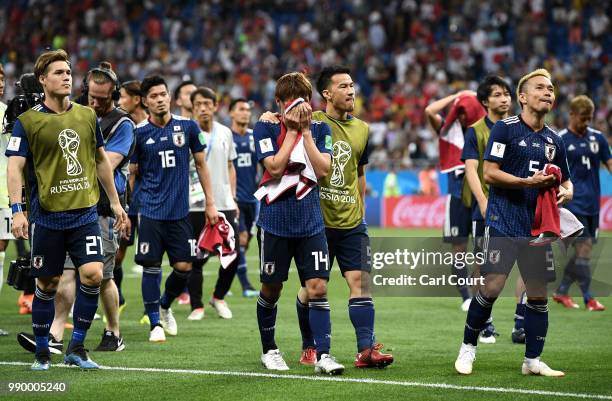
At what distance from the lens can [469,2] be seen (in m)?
33.2

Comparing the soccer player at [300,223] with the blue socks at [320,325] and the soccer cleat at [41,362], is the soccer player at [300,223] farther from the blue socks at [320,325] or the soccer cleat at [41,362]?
the soccer cleat at [41,362]

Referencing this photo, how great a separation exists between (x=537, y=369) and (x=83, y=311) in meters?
3.53

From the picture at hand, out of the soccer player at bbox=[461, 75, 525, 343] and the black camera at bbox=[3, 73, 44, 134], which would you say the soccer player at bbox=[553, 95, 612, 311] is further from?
the black camera at bbox=[3, 73, 44, 134]

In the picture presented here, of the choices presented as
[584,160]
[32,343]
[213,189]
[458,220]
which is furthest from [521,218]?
[584,160]

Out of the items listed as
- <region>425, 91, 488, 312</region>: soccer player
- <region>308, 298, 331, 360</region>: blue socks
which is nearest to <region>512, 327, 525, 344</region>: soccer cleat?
<region>425, 91, 488, 312</region>: soccer player

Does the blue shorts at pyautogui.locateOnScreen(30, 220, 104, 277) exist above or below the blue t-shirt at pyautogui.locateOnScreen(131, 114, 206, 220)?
below

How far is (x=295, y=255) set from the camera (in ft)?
27.1

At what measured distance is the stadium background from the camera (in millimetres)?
11820

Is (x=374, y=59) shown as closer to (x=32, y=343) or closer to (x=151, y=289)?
(x=151, y=289)

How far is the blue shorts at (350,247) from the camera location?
8492 millimetres

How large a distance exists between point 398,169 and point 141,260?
59.9 ft

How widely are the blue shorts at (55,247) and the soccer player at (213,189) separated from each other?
13.2ft

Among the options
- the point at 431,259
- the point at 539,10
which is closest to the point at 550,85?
the point at 431,259

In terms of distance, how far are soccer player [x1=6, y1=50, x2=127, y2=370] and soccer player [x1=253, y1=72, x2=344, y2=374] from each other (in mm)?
1288
